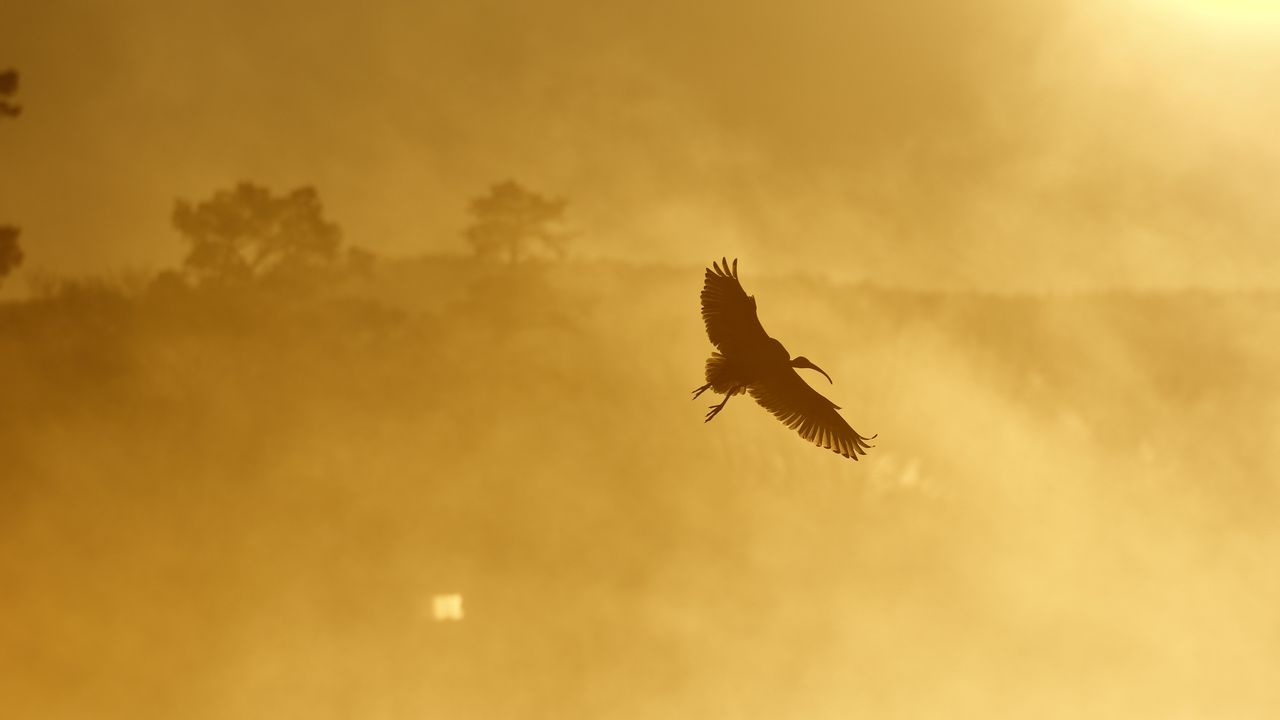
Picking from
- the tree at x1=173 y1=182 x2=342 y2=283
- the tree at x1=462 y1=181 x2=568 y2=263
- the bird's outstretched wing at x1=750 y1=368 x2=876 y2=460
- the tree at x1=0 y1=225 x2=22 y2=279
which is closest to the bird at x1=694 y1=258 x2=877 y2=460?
the bird's outstretched wing at x1=750 y1=368 x2=876 y2=460

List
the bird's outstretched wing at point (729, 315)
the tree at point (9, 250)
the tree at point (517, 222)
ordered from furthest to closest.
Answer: the tree at point (9, 250)
the tree at point (517, 222)
the bird's outstretched wing at point (729, 315)

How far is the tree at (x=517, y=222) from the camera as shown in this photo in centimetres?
780

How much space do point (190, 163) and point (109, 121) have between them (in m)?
0.65

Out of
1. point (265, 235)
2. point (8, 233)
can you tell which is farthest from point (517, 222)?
point (8, 233)

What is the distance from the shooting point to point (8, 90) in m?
7.99

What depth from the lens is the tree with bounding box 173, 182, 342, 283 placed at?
7.98 meters

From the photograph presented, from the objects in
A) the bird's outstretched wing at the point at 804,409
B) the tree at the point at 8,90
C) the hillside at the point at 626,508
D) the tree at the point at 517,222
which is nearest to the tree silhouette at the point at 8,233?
the tree at the point at 8,90

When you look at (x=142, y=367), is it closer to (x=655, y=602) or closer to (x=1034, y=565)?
(x=655, y=602)

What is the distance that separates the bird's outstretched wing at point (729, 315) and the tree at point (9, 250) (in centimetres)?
538

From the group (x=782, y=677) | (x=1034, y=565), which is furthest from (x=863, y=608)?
(x=1034, y=565)

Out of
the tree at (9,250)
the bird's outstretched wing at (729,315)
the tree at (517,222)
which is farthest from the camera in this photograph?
the tree at (9,250)

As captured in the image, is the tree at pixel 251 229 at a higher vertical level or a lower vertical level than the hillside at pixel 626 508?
higher

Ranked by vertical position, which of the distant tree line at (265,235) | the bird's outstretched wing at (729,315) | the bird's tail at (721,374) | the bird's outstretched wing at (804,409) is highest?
the distant tree line at (265,235)

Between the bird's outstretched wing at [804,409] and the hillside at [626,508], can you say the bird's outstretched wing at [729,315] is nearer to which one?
the bird's outstretched wing at [804,409]
